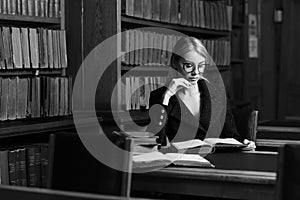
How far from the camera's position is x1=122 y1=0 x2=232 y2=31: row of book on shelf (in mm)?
4711

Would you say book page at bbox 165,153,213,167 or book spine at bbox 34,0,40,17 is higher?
book spine at bbox 34,0,40,17

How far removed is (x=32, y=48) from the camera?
156 inches

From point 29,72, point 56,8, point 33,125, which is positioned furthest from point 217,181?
point 56,8

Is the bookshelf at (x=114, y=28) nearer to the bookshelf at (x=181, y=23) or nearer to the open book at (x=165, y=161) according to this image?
the bookshelf at (x=181, y=23)

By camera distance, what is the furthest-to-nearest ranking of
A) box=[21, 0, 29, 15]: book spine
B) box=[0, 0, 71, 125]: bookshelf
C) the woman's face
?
box=[21, 0, 29, 15]: book spine, box=[0, 0, 71, 125]: bookshelf, the woman's face

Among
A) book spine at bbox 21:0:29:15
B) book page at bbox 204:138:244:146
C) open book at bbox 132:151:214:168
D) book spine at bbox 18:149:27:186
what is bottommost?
book spine at bbox 18:149:27:186

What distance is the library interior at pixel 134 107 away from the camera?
2229mm

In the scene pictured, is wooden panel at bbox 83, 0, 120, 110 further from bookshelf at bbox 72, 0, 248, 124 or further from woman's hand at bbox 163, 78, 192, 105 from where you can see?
woman's hand at bbox 163, 78, 192, 105

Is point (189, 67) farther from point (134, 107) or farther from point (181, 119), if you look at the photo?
point (134, 107)

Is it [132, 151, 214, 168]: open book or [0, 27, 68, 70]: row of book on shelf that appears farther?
[0, 27, 68, 70]: row of book on shelf

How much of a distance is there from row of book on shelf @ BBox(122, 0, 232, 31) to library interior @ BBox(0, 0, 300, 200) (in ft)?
0.05

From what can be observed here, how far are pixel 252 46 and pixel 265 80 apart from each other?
1.95ft

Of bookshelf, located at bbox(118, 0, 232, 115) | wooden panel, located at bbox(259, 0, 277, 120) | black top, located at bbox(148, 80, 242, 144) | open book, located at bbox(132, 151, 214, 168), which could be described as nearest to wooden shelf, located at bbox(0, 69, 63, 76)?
bookshelf, located at bbox(118, 0, 232, 115)

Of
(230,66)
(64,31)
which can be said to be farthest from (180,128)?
(230,66)
